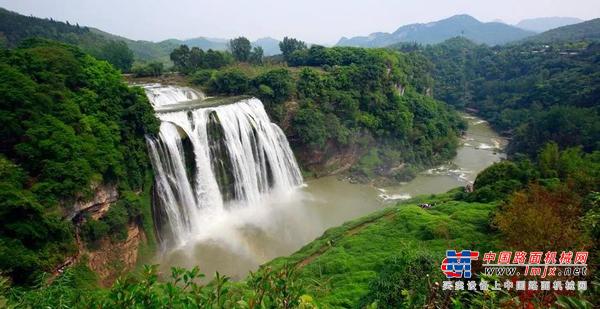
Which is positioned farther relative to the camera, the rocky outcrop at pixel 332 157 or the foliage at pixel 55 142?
the rocky outcrop at pixel 332 157

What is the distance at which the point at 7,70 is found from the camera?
13.0 m

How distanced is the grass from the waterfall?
20.3ft

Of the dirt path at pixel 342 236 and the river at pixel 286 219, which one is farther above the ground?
the dirt path at pixel 342 236

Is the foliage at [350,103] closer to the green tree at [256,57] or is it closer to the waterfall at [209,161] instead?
the waterfall at [209,161]

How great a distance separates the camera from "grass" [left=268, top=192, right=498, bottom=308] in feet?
35.8

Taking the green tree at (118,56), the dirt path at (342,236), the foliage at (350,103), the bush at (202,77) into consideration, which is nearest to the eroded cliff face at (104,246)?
the dirt path at (342,236)

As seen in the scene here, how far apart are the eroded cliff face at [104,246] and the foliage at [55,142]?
45 centimetres

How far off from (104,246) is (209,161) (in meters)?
7.16

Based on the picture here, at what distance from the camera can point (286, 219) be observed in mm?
20125

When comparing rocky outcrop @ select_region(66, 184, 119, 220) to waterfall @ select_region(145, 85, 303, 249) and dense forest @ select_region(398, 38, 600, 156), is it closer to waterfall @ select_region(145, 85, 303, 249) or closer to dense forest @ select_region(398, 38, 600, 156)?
waterfall @ select_region(145, 85, 303, 249)

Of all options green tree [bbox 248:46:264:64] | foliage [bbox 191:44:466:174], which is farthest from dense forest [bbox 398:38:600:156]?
green tree [bbox 248:46:264:64]

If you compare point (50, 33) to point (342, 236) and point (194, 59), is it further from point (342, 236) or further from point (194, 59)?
point (342, 236)

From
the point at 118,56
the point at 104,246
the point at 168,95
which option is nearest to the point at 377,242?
the point at 104,246

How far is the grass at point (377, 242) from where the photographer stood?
35.8 feet
